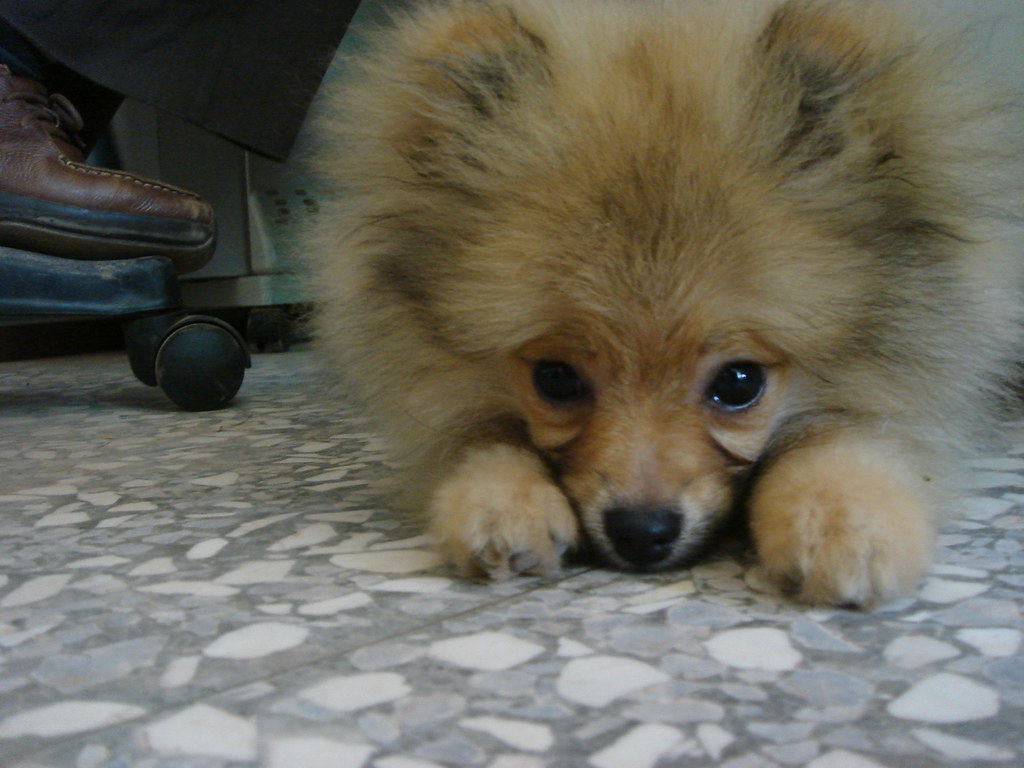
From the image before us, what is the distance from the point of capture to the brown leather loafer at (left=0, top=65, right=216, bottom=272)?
3070 millimetres

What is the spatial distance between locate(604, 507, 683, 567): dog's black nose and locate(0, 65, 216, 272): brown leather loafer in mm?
2423

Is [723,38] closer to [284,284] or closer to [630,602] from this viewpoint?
[630,602]

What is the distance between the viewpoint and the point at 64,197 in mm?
3109

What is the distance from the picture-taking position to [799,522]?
1.40 meters

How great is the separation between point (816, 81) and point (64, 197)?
2.50 metres

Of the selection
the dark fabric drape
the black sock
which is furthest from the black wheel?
the black sock

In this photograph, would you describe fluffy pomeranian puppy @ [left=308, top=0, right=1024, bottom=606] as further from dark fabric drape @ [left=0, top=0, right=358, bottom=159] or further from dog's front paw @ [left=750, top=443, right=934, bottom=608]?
dark fabric drape @ [left=0, top=0, right=358, bottom=159]

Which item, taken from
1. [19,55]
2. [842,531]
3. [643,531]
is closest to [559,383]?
[643,531]

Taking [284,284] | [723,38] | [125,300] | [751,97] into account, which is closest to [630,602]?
[751,97]

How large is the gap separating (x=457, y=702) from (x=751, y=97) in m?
1.09

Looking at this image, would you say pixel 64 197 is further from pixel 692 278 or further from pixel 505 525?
pixel 692 278

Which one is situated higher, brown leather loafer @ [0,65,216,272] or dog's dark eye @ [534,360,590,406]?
brown leather loafer @ [0,65,216,272]

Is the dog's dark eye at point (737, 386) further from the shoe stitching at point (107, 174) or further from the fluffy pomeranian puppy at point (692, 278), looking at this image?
the shoe stitching at point (107, 174)

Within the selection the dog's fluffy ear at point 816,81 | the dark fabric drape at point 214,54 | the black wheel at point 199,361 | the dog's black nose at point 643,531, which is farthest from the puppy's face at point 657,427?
the dark fabric drape at point 214,54
